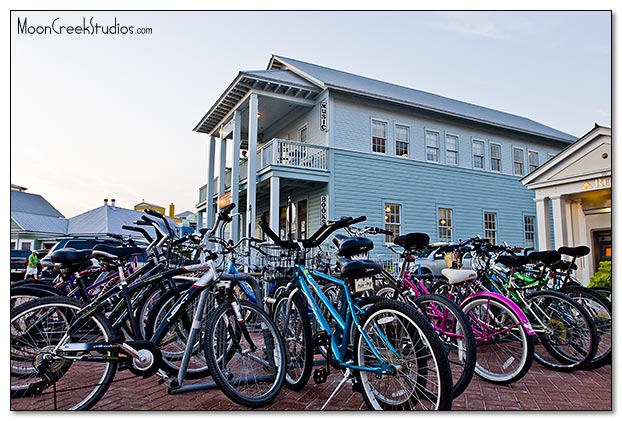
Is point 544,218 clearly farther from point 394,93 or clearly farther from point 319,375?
point 394,93

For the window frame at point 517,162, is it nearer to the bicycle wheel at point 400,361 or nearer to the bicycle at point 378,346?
the bicycle at point 378,346

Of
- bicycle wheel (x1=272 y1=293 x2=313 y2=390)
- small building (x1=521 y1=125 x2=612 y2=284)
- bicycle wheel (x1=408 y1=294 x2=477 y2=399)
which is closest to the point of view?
bicycle wheel (x1=408 y1=294 x2=477 y2=399)

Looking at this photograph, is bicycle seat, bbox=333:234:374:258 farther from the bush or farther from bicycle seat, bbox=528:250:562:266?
the bush

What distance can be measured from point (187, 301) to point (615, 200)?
3.31m

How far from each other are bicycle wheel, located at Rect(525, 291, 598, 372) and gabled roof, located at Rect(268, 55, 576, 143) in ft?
28.6

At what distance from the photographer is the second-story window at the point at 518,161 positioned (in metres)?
14.6

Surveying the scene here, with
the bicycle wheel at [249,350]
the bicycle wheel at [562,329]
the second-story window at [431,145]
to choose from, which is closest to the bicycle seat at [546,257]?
the bicycle wheel at [562,329]

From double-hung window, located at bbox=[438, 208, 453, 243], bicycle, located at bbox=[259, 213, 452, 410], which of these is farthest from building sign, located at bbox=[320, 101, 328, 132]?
bicycle, located at bbox=[259, 213, 452, 410]

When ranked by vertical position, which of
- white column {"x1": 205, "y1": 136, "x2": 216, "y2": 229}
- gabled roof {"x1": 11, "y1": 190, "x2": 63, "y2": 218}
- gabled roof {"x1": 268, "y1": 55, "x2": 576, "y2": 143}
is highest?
gabled roof {"x1": 268, "y1": 55, "x2": 576, "y2": 143}

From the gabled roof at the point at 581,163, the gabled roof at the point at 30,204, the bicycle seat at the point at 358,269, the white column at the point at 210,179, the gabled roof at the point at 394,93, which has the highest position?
the gabled roof at the point at 394,93

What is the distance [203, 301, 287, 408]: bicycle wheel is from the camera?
2607 millimetres

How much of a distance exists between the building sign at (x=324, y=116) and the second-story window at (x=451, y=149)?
4447 millimetres
